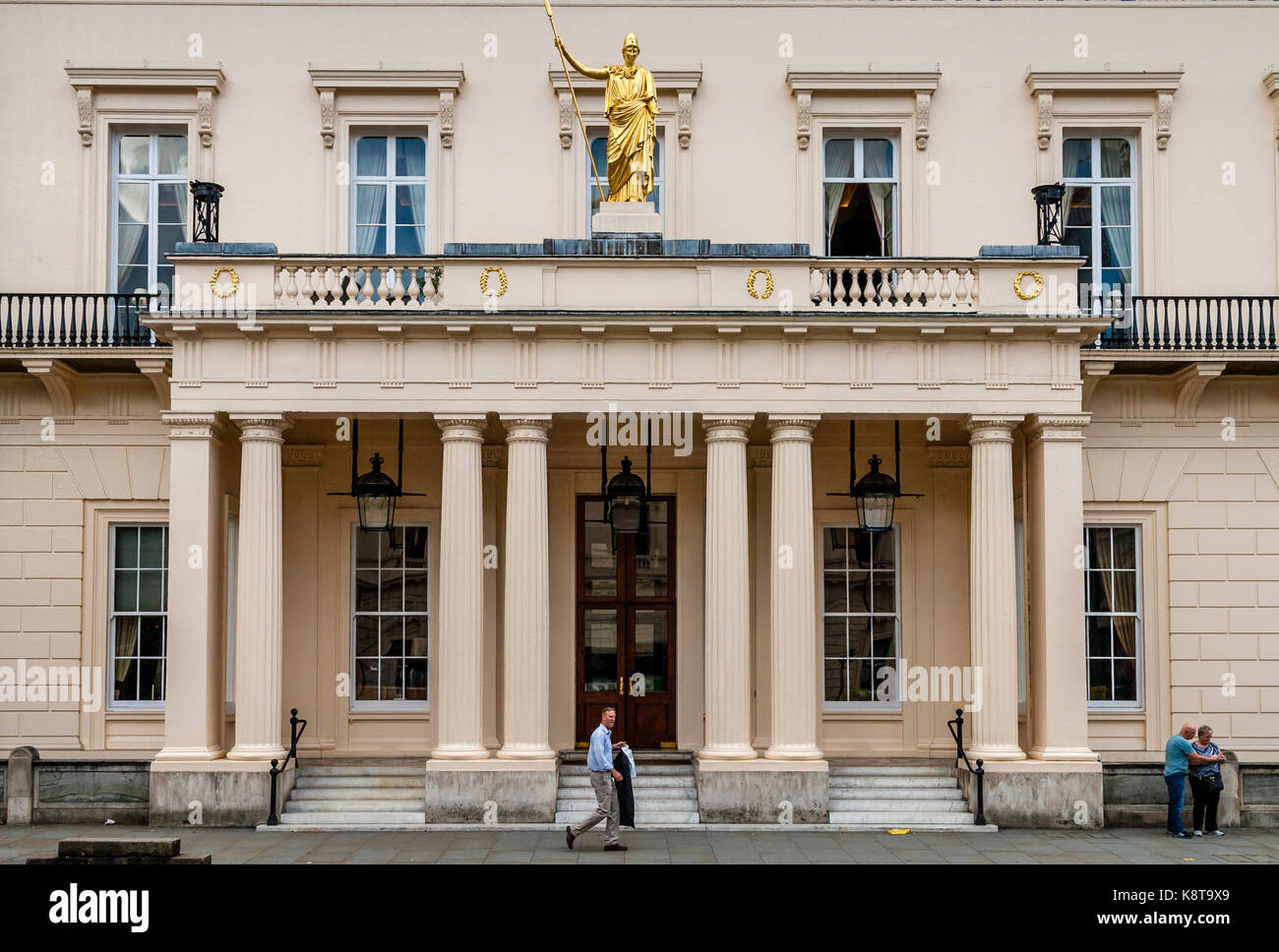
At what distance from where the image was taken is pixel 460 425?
18.2 metres

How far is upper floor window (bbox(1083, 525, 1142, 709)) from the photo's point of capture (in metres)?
20.8

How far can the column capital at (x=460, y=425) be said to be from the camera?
18.1 m

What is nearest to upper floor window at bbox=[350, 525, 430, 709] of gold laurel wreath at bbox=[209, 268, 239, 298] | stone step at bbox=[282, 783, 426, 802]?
stone step at bbox=[282, 783, 426, 802]

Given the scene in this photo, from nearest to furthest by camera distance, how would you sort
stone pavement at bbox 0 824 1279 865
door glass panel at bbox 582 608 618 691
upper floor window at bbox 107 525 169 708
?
stone pavement at bbox 0 824 1279 865 < upper floor window at bbox 107 525 169 708 < door glass panel at bbox 582 608 618 691

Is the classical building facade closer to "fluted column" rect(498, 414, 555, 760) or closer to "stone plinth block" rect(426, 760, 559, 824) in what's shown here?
"fluted column" rect(498, 414, 555, 760)

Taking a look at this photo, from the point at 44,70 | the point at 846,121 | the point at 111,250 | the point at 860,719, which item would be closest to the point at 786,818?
the point at 860,719

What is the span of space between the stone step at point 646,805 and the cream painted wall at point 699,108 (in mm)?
8343

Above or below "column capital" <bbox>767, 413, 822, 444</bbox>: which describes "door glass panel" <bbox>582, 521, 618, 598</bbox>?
below

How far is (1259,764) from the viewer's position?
18344 millimetres

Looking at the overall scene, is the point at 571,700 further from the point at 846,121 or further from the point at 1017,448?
the point at 846,121

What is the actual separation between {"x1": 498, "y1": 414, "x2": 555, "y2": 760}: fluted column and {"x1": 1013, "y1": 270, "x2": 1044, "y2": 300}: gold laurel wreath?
246 inches

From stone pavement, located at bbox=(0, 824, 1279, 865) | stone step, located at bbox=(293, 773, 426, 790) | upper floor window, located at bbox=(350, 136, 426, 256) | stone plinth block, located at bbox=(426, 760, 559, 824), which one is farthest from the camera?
upper floor window, located at bbox=(350, 136, 426, 256)

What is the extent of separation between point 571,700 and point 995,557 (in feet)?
21.3

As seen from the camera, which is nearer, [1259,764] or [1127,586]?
[1259,764]
